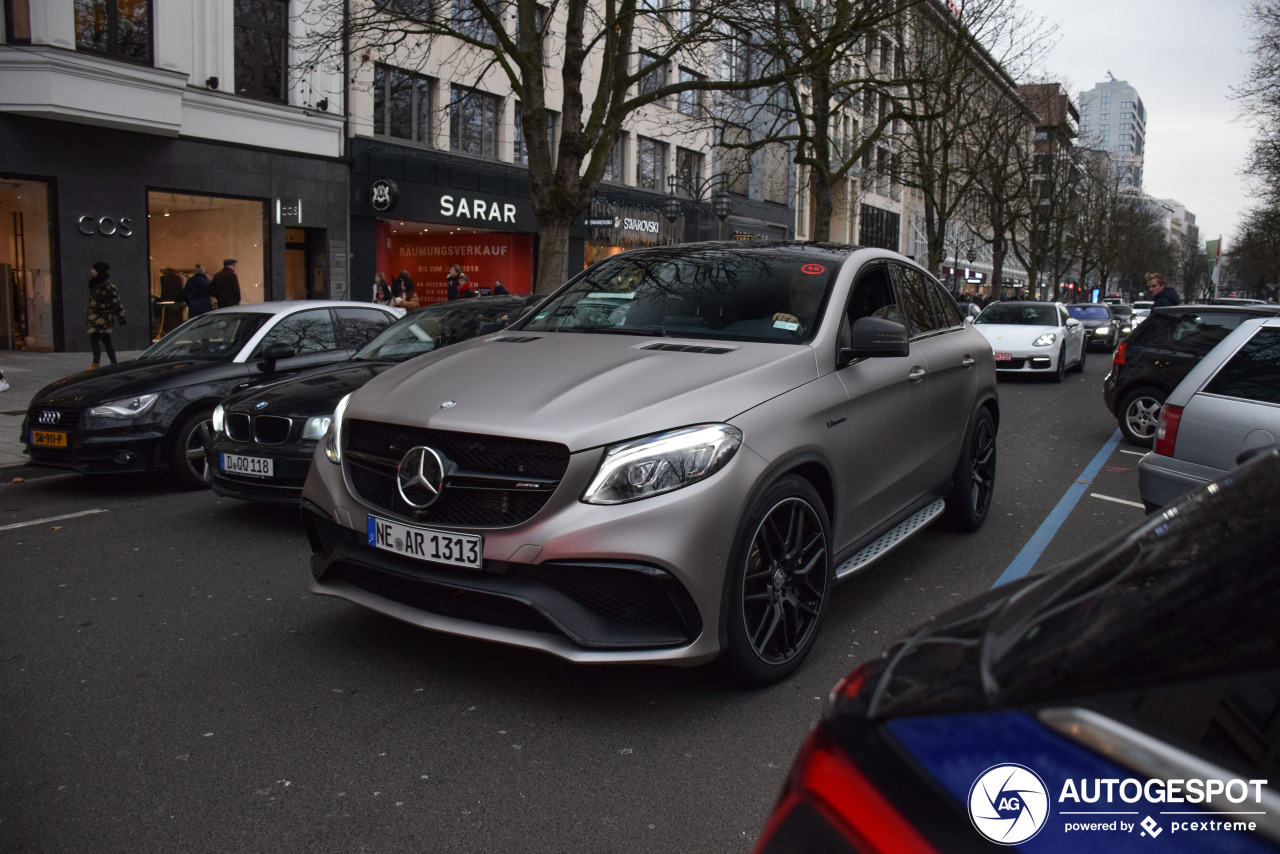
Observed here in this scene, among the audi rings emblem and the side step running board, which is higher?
the audi rings emblem

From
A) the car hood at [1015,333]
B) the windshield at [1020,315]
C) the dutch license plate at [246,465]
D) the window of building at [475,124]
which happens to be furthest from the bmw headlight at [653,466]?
the window of building at [475,124]

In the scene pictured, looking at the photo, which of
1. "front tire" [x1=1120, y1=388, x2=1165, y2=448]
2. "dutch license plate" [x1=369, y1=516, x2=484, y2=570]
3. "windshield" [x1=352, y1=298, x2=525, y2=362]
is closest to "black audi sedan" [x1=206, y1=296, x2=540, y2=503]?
"windshield" [x1=352, y1=298, x2=525, y2=362]

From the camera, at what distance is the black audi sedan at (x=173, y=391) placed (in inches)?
282

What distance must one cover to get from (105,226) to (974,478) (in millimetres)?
17777

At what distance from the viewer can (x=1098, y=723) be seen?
39.7 inches

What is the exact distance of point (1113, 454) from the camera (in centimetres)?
990

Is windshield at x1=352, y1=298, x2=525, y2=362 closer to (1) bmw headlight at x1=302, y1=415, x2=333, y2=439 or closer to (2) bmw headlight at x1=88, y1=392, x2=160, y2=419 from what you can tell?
(1) bmw headlight at x1=302, y1=415, x2=333, y2=439

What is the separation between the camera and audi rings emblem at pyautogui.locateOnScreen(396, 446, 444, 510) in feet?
11.1

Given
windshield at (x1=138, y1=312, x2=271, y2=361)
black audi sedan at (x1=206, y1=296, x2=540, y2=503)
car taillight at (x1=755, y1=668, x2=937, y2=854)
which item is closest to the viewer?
car taillight at (x1=755, y1=668, x2=937, y2=854)

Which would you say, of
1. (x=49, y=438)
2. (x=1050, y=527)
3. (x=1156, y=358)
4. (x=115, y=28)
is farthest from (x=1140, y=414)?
(x=115, y=28)

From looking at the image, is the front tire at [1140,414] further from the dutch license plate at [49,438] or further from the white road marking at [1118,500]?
the dutch license plate at [49,438]

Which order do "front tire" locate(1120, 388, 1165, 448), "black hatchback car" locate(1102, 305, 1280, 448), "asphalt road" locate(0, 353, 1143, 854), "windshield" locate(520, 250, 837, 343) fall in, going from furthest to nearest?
"front tire" locate(1120, 388, 1165, 448)
"black hatchback car" locate(1102, 305, 1280, 448)
"windshield" locate(520, 250, 837, 343)
"asphalt road" locate(0, 353, 1143, 854)

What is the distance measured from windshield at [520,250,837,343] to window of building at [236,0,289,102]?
18682 mm

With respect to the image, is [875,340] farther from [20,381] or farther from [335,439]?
[20,381]
